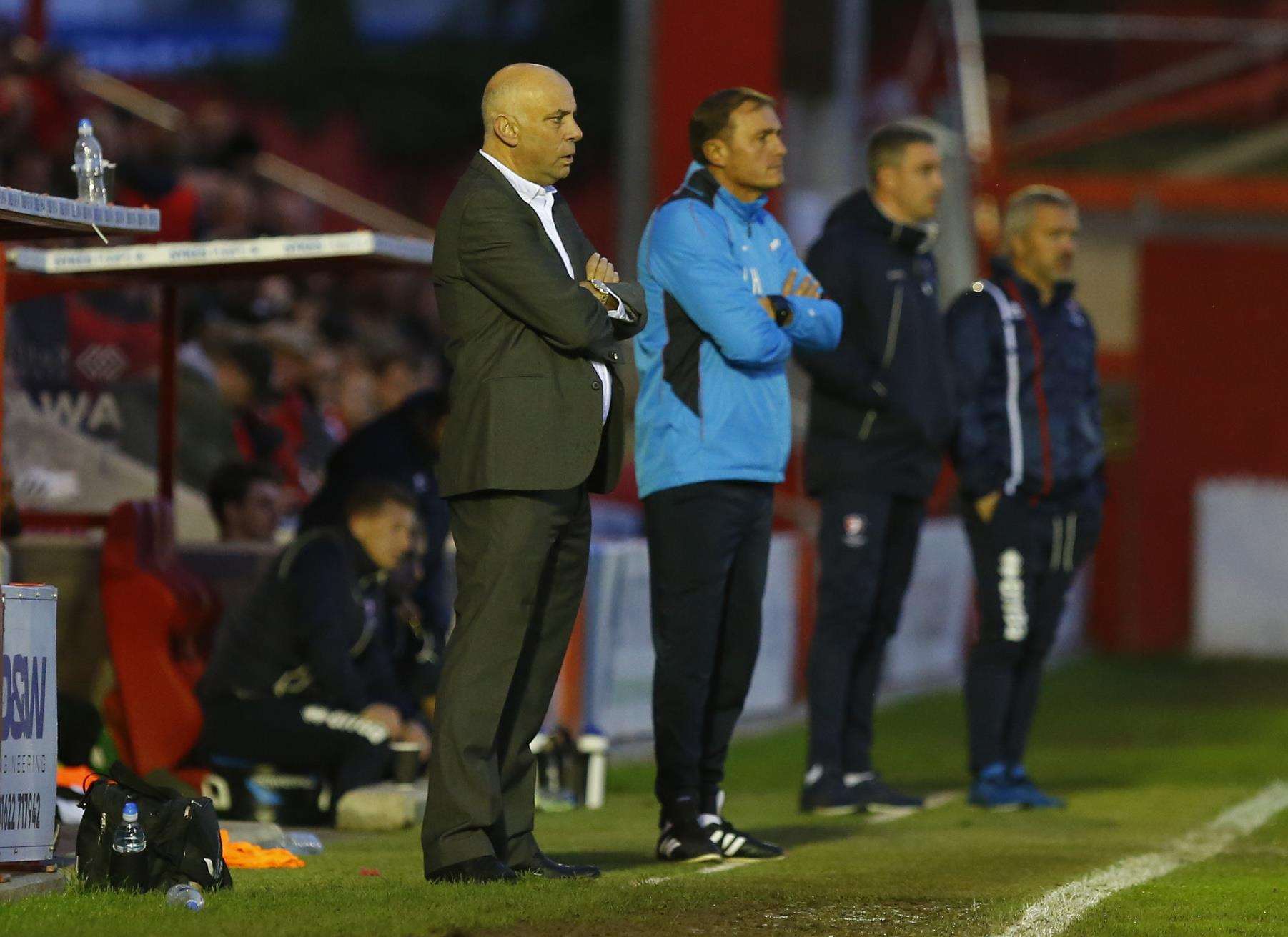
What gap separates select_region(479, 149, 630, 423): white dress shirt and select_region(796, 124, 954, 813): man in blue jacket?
2.26m

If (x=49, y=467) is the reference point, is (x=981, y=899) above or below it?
below

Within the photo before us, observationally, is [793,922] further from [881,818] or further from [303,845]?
[881,818]

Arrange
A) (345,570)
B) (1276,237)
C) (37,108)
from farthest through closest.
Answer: (1276,237)
(37,108)
(345,570)

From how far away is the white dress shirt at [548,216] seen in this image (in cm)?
569

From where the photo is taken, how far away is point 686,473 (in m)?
6.55

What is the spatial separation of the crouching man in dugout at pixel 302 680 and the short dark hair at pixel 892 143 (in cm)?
236

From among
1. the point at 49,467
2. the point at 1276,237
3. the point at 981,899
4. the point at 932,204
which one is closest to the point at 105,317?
the point at 49,467

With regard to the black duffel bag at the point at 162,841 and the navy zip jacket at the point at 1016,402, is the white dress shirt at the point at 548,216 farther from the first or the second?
the navy zip jacket at the point at 1016,402

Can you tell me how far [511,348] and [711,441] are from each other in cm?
114

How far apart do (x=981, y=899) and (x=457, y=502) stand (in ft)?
5.42

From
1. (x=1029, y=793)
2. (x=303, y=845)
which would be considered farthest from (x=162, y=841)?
(x=1029, y=793)

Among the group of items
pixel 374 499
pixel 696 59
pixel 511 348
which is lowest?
pixel 374 499

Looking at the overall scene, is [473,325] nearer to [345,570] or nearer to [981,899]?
[981,899]

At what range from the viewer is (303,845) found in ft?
22.6
